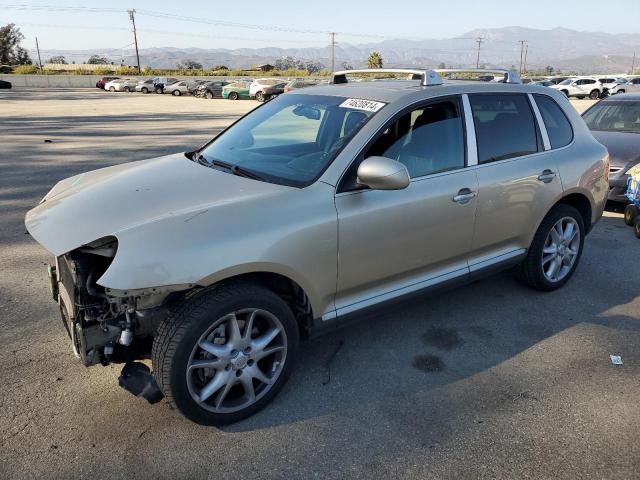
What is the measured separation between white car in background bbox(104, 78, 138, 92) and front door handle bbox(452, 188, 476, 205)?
171 feet

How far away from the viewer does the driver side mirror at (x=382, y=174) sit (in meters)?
2.79

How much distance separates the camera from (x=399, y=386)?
309cm

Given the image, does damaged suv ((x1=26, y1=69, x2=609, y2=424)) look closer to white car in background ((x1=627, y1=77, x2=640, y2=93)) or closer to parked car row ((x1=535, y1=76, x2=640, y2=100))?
white car in background ((x1=627, y1=77, x2=640, y2=93))

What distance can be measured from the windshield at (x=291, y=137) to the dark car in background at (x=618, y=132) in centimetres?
504

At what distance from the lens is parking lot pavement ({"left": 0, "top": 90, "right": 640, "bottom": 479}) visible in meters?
2.46

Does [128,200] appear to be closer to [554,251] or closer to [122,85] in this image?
[554,251]

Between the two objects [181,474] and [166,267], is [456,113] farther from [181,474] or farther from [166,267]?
[181,474]

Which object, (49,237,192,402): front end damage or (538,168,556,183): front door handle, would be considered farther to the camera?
(538,168,556,183): front door handle

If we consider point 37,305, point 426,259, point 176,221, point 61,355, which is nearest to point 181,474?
point 176,221

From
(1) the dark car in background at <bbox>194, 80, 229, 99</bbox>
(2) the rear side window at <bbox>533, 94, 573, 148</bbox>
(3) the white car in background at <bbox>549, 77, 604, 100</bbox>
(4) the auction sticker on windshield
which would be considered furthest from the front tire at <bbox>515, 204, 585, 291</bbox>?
(1) the dark car in background at <bbox>194, 80, 229, 99</bbox>

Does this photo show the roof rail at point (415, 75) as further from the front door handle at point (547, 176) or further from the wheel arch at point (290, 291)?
the wheel arch at point (290, 291)

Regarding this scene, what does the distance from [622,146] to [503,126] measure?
4.47 metres

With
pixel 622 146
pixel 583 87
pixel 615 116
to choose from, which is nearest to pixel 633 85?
pixel 583 87

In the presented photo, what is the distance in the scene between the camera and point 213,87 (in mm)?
41406
